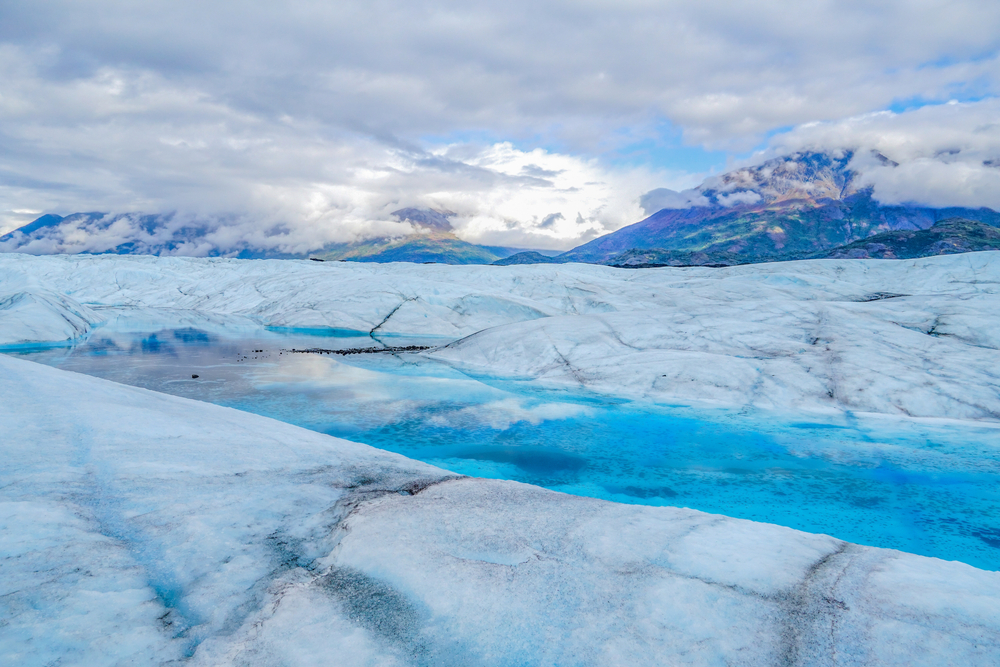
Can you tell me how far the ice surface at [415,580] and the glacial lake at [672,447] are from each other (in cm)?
285

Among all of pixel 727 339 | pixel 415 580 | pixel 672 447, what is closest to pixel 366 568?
pixel 415 580

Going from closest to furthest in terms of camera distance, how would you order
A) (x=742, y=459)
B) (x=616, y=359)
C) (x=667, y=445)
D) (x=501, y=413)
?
(x=742, y=459)
(x=667, y=445)
(x=501, y=413)
(x=616, y=359)

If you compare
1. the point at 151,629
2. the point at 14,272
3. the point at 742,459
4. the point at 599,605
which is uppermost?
the point at 14,272

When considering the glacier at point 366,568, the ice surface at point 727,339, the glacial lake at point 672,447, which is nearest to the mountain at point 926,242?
the ice surface at point 727,339

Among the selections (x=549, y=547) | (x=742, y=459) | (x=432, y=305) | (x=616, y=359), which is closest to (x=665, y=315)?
(x=616, y=359)

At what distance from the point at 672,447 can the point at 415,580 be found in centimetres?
713

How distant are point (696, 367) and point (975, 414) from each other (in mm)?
5659

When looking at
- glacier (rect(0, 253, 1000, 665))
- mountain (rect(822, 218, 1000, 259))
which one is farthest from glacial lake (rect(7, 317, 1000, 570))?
mountain (rect(822, 218, 1000, 259))

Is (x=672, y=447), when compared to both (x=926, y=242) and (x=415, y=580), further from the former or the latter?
(x=926, y=242)

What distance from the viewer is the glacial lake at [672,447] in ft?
21.7

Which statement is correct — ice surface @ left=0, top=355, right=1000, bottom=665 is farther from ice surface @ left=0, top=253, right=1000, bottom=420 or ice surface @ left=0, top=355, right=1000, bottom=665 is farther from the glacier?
ice surface @ left=0, top=253, right=1000, bottom=420

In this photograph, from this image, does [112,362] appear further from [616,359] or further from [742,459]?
A: [742,459]

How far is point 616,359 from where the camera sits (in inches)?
585

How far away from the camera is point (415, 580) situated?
327 cm
